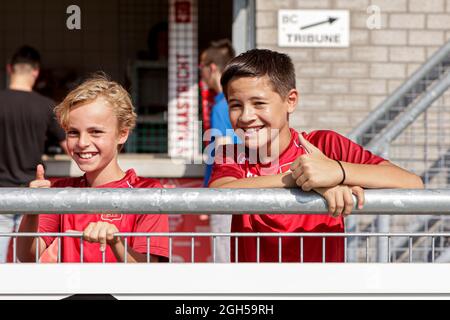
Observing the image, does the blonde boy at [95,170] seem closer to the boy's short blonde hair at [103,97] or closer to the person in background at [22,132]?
the boy's short blonde hair at [103,97]

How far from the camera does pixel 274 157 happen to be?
2.82m

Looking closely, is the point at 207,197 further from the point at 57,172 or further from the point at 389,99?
the point at 57,172

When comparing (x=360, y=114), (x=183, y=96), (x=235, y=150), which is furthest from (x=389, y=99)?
(x=235, y=150)

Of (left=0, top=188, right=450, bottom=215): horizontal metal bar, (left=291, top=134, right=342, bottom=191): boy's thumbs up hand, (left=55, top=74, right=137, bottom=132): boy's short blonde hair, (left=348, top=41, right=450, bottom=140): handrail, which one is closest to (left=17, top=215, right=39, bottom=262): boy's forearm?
(left=55, top=74, right=137, bottom=132): boy's short blonde hair

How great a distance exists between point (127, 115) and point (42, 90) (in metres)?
7.48

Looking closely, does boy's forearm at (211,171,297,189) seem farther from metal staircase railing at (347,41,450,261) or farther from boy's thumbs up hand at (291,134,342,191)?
metal staircase railing at (347,41,450,261)

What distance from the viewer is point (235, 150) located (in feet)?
9.46

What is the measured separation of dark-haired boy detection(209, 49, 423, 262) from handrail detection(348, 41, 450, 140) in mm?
3265

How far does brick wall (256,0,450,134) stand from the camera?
7473mm

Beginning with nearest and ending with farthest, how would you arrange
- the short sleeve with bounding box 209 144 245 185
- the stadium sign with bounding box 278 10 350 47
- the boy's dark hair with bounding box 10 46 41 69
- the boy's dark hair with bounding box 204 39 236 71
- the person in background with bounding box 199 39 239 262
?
the short sleeve with bounding box 209 144 245 185 < the person in background with bounding box 199 39 239 262 < the boy's dark hair with bounding box 204 39 236 71 < the boy's dark hair with bounding box 10 46 41 69 < the stadium sign with bounding box 278 10 350 47

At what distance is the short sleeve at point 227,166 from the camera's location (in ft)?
8.86

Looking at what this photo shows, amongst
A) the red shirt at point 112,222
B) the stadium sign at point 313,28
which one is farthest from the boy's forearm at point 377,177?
the stadium sign at point 313,28

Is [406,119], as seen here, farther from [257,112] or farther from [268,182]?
[268,182]

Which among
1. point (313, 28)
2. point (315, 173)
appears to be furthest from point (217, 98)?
point (315, 173)
